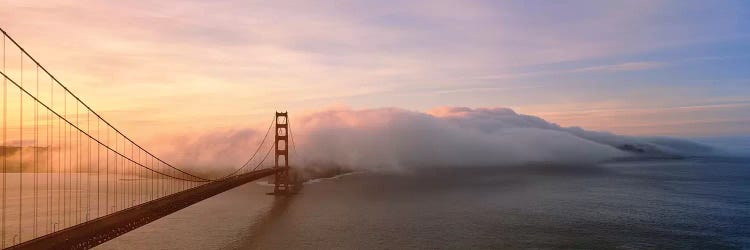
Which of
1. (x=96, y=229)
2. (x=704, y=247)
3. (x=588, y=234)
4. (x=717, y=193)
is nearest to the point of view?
(x=96, y=229)

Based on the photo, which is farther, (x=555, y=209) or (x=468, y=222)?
(x=555, y=209)

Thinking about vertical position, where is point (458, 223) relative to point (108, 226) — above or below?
below

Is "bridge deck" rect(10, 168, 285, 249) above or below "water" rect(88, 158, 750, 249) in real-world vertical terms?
above

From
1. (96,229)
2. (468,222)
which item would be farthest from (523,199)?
(96,229)

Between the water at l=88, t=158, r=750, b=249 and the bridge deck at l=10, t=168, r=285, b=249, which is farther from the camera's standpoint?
the water at l=88, t=158, r=750, b=249

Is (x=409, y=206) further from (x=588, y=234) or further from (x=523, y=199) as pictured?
(x=588, y=234)

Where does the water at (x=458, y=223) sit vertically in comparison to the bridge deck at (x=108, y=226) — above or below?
below

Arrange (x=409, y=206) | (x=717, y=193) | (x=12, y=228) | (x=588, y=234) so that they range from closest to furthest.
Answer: (x=588, y=234)
(x=12, y=228)
(x=409, y=206)
(x=717, y=193)

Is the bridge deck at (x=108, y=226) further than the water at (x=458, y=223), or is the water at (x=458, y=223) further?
the water at (x=458, y=223)

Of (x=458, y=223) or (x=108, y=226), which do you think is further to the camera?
(x=458, y=223)

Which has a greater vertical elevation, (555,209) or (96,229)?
(96,229)

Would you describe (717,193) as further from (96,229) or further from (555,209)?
(96,229)
